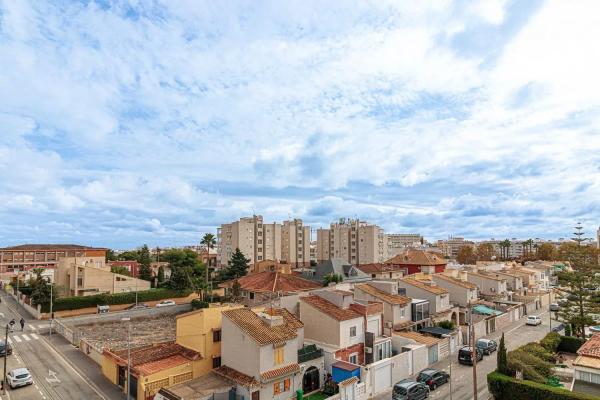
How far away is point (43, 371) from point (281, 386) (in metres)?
22.7

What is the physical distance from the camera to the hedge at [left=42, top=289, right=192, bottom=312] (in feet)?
206

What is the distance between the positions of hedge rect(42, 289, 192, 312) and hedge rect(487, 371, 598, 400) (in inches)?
2323

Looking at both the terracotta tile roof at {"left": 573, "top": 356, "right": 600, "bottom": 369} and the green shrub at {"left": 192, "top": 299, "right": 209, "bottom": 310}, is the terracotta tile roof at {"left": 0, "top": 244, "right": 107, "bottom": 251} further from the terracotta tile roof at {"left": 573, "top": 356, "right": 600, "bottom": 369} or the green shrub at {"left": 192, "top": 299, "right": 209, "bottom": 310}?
the terracotta tile roof at {"left": 573, "top": 356, "right": 600, "bottom": 369}

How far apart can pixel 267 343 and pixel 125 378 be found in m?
12.8

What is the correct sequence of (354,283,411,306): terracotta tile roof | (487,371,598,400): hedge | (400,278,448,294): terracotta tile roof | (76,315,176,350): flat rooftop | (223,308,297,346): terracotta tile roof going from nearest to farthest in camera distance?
(487,371,598,400): hedge
(223,308,297,346): terracotta tile roof
(354,283,411,306): terracotta tile roof
(76,315,176,350): flat rooftop
(400,278,448,294): terracotta tile roof

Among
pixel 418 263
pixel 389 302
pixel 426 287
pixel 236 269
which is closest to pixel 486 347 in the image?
pixel 426 287

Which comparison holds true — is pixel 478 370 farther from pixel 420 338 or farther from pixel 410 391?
pixel 410 391

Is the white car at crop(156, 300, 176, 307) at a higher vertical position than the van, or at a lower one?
lower

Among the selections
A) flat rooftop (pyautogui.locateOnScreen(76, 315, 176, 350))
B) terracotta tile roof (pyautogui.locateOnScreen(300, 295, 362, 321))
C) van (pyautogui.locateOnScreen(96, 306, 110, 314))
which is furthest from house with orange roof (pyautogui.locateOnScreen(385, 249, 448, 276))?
van (pyautogui.locateOnScreen(96, 306, 110, 314))

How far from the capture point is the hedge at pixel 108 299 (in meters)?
62.8

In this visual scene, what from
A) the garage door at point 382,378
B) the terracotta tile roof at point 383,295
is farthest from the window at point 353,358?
the terracotta tile roof at point 383,295

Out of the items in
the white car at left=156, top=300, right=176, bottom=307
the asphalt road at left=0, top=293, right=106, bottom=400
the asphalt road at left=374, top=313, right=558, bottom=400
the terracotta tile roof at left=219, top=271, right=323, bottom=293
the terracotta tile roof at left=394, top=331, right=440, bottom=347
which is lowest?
the asphalt road at left=374, top=313, right=558, bottom=400

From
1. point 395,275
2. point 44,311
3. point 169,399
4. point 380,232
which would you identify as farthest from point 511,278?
point 44,311

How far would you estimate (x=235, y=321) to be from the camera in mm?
32156
